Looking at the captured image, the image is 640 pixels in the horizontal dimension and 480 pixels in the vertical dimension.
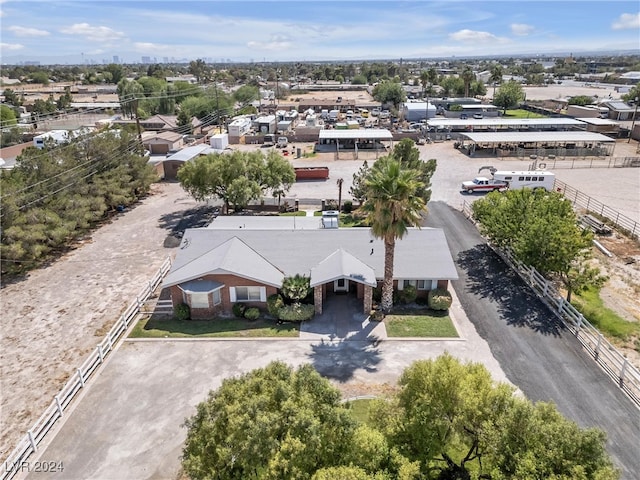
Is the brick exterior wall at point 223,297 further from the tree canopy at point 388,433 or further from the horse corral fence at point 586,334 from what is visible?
the horse corral fence at point 586,334

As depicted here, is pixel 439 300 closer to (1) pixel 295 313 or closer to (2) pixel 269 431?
(1) pixel 295 313

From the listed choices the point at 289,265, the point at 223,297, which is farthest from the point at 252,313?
the point at 289,265

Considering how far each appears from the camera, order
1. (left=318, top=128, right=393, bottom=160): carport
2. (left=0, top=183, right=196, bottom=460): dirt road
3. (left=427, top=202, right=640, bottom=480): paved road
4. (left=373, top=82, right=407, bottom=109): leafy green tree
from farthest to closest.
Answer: (left=373, top=82, right=407, bottom=109): leafy green tree < (left=318, top=128, right=393, bottom=160): carport < (left=0, top=183, right=196, bottom=460): dirt road < (left=427, top=202, right=640, bottom=480): paved road

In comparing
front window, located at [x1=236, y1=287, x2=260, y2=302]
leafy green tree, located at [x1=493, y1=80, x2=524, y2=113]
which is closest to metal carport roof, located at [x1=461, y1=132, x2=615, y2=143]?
leafy green tree, located at [x1=493, y1=80, x2=524, y2=113]

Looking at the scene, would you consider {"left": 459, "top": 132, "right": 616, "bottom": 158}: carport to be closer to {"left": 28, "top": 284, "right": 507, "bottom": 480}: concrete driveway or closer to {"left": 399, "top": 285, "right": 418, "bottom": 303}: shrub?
{"left": 399, "top": 285, "right": 418, "bottom": 303}: shrub

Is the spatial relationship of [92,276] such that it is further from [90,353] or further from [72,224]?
[90,353]
